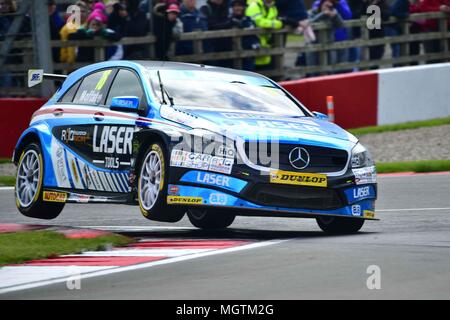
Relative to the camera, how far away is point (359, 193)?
11.6 meters

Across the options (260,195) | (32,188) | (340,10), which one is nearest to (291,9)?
(340,10)

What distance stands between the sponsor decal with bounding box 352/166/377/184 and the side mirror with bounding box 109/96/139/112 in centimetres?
205

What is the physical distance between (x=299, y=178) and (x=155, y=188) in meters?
1.25

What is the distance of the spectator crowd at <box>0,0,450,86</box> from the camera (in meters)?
20.6

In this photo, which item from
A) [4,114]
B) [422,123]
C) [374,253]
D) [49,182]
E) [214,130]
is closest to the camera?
[374,253]

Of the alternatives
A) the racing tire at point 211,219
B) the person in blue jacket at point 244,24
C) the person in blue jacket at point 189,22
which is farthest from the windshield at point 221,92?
the person in blue jacket at point 244,24

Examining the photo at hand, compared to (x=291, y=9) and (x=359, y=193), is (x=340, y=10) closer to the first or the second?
(x=291, y=9)

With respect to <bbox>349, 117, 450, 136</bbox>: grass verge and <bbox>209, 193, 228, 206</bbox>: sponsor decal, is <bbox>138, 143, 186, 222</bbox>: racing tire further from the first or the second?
<bbox>349, 117, 450, 136</bbox>: grass verge

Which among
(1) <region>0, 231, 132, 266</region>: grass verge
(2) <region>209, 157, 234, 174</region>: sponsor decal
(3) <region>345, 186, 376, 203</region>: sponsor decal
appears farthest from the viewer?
(3) <region>345, 186, 376, 203</region>: sponsor decal

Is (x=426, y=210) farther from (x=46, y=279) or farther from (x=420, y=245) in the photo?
(x=46, y=279)

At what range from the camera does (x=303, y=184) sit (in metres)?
11.1

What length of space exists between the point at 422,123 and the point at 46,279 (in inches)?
579

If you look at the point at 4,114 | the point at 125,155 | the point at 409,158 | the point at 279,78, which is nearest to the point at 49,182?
the point at 125,155

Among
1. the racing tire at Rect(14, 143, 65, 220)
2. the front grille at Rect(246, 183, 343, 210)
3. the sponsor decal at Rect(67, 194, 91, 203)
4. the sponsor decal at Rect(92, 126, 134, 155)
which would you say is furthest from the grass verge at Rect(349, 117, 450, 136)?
the front grille at Rect(246, 183, 343, 210)
